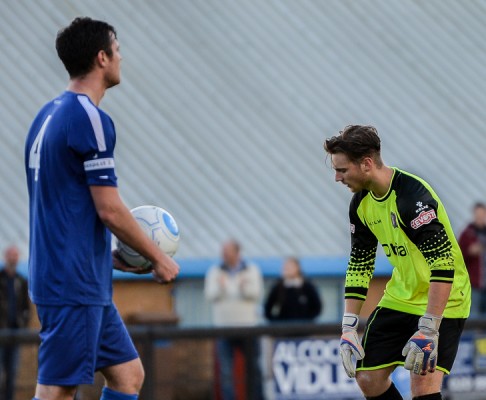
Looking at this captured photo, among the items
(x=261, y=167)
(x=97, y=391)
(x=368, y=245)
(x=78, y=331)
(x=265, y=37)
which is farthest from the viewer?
(x=265, y=37)

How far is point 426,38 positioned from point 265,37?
9.52 feet

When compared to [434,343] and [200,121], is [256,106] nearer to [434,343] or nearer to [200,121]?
[200,121]

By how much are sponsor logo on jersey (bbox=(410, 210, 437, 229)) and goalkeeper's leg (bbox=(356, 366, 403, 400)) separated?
1.05m

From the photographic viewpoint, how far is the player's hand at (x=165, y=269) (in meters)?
6.54

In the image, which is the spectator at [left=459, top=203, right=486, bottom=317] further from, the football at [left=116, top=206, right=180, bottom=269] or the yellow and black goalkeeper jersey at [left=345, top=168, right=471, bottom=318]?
the football at [left=116, top=206, right=180, bottom=269]

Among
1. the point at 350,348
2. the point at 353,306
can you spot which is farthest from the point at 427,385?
the point at 353,306

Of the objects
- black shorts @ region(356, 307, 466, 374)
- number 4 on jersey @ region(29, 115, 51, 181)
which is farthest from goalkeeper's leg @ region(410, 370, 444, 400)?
number 4 on jersey @ region(29, 115, 51, 181)

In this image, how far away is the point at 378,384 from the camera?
25.3 ft

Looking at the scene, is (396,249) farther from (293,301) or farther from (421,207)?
(293,301)

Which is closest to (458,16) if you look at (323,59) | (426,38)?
(426,38)

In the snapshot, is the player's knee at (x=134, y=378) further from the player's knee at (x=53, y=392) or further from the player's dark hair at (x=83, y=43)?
the player's dark hair at (x=83, y=43)

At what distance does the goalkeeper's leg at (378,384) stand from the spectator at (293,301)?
6645 millimetres

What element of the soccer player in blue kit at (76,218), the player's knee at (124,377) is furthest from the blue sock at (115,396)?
the soccer player in blue kit at (76,218)

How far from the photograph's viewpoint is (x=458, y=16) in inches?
885
